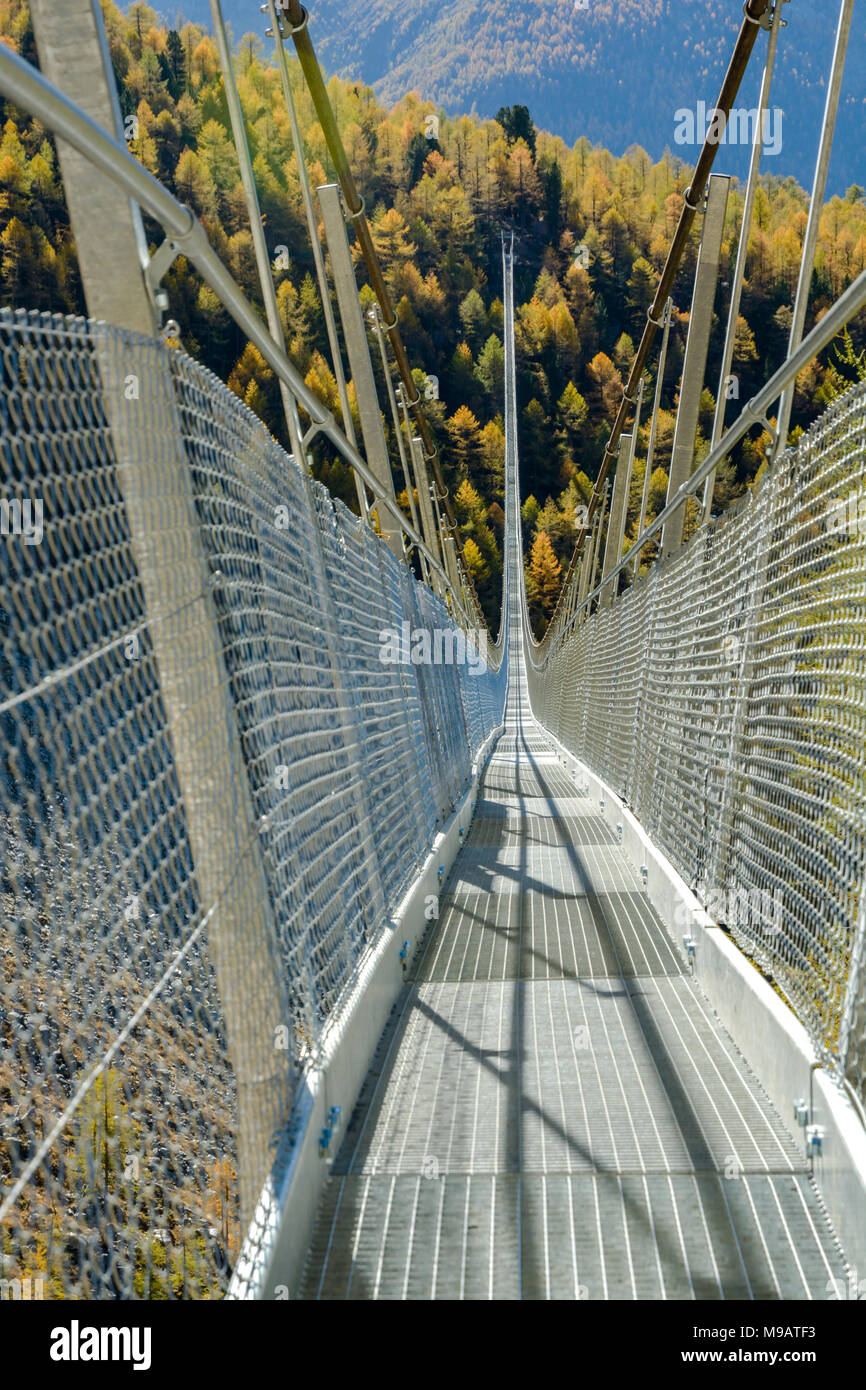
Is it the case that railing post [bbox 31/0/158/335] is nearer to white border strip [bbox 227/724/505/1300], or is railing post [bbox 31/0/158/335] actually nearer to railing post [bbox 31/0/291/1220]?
railing post [bbox 31/0/291/1220]

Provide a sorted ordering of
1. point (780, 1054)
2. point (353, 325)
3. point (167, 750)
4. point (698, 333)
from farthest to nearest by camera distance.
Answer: point (353, 325), point (698, 333), point (780, 1054), point (167, 750)

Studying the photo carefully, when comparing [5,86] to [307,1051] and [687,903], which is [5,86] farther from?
[687,903]

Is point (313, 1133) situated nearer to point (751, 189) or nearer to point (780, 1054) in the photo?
point (780, 1054)

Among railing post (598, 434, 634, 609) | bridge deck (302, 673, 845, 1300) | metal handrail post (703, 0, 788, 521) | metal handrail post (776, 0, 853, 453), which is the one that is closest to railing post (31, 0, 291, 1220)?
bridge deck (302, 673, 845, 1300)

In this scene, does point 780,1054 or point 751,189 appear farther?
point 751,189

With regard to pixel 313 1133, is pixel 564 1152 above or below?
below

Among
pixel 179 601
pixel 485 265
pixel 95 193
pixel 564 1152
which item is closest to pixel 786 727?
pixel 564 1152
